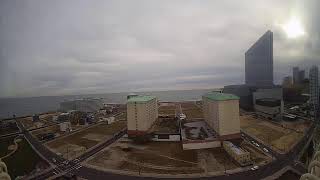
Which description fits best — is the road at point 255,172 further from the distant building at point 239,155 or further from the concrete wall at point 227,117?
the concrete wall at point 227,117

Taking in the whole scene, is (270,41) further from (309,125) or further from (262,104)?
(309,125)

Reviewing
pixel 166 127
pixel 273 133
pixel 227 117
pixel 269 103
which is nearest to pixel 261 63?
pixel 269 103

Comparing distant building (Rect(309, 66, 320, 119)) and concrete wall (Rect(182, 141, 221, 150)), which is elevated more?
distant building (Rect(309, 66, 320, 119))

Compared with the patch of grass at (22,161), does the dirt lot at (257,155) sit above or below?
above

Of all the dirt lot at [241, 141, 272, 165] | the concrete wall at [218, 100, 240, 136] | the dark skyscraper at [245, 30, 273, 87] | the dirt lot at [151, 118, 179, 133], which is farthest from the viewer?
the dark skyscraper at [245, 30, 273, 87]

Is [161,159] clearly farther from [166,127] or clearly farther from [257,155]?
[166,127]

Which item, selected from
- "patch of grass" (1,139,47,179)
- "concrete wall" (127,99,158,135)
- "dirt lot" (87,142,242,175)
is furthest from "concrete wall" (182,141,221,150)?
"patch of grass" (1,139,47,179)

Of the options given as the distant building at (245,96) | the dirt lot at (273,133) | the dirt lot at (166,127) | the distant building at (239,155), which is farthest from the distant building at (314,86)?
the distant building at (239,155)

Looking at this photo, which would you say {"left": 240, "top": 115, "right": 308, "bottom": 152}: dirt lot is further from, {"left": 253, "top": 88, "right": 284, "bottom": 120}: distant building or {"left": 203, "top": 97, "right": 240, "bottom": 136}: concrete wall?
{"left": 203, "top": 97, "right": 240, "bottom": 136}: concrete wall
